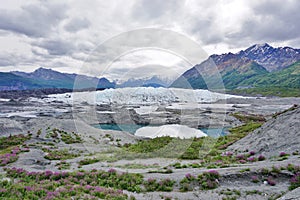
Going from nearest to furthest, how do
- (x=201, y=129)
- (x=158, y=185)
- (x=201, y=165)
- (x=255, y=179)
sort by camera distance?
1. (x=255, y=179)
2. (x=158, y=185)
3. (x=201, y=165)
4. (x=201, y=129)

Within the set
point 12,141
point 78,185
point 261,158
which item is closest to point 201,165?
point 261,158

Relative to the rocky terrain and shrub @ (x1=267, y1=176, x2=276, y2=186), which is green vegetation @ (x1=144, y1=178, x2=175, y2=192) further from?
shrub @ (x1=267, y1=176, x2=276, y2=186)

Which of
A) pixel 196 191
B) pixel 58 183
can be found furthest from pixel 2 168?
pixel 196 191

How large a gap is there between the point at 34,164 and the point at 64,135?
25.0 metres

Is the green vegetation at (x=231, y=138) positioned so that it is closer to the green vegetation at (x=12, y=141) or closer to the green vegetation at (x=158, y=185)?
the green vegetation at (x=158, y=185)

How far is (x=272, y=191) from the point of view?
A: 39.1ft

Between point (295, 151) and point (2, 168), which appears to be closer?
point (295, 151)

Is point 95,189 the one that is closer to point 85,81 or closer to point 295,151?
point 85,81

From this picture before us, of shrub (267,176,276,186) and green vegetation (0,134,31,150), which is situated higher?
shrub (267,176,276,186)

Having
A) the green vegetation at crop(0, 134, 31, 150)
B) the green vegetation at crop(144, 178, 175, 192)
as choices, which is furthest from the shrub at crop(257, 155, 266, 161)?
the green vegetation at crop(0, 134, 31, 150)

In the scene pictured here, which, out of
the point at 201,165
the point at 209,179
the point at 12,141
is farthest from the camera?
the point at 12,141

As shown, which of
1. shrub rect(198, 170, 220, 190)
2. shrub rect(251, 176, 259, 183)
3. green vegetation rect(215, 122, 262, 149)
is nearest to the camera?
shrub rect(198, 170, 220, 190)

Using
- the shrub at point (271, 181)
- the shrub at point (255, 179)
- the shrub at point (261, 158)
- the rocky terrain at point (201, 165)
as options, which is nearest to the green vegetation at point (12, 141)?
the rocky terrain at point (201, 165)

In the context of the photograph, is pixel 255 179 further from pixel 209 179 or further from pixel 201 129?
pixel 201 129
